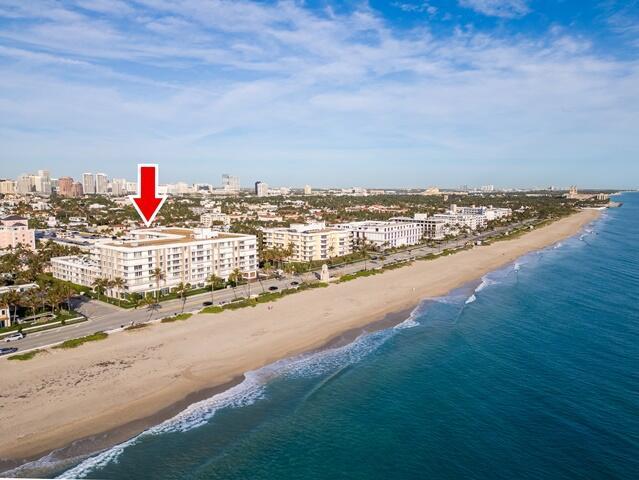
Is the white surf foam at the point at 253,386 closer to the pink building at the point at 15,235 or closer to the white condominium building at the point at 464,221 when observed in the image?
the pink building at the point at 15,235

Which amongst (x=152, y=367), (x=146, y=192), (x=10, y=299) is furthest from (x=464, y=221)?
(x=146, y=192)

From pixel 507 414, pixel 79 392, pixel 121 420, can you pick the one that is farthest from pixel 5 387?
pixel 507 414

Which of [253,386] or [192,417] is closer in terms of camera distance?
[192,417]

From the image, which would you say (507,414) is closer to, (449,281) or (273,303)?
(273,303)

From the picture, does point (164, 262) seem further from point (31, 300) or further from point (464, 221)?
point (464, 221)

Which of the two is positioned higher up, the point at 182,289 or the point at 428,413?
the point at 182,289

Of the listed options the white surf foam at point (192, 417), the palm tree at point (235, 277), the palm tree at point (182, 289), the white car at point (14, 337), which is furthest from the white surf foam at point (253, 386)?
the palm tree at point (235, 277)

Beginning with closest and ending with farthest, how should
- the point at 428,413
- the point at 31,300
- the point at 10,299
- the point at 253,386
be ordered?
the point at 428,413 < the point at 253,386 < the point at 10,299 < the point at 31,300
